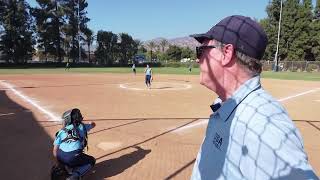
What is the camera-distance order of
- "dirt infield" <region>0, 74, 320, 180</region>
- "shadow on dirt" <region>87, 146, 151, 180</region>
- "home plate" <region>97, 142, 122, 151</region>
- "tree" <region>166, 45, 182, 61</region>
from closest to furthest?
"shadow on dirt" <region>87, 146, 151, 180</region> → "dirt infield" <region>0, 74, 320, 180</region> → "home plate" <region>97, 142, 122, 151</region> → "tree" <region>166, 45, 182, 61</region>

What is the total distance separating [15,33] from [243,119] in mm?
75778

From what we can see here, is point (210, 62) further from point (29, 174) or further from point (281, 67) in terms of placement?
point (281, 67)

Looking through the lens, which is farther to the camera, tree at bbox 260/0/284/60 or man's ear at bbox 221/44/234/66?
tree at bbox 260/0/284/60

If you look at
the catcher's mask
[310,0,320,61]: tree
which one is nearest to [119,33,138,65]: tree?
[310,0,320,61]: tree

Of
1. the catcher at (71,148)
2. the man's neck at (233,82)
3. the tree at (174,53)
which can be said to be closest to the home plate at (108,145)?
the catcher at (71,148)

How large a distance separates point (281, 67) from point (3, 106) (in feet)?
188

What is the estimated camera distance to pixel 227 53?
6.33 ft

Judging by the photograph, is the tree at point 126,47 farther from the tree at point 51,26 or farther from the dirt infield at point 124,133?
the dirt infield at point 124,133

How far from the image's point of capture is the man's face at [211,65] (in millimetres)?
2016

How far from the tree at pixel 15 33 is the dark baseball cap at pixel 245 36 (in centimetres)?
7407

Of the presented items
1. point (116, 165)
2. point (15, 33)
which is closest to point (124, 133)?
point (116, 165)

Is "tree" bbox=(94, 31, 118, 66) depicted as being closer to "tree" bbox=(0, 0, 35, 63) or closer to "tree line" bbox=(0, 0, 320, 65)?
"tree line" bbox=(0, 0, 320, 65)

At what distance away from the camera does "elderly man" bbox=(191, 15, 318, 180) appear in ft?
4.95

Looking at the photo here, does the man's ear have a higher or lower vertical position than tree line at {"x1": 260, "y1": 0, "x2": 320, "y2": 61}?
lower
